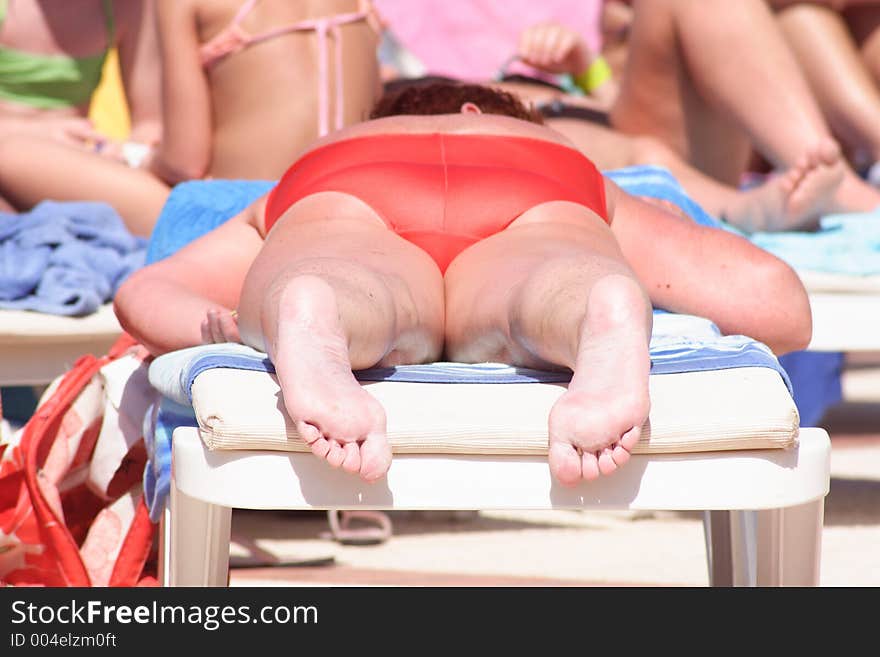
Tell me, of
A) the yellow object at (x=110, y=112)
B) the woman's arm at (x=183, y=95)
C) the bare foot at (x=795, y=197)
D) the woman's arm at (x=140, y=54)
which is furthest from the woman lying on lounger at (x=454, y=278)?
the yellow object at (x=110, y=112)

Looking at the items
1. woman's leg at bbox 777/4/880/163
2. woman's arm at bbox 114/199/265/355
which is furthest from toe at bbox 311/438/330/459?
woman's leg at bbox 777/4/880/163

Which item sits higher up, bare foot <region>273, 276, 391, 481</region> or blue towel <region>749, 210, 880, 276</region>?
bare foot <region>273, 276, 391, 481</region>

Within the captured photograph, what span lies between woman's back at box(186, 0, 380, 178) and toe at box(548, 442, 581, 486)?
214 centimetres

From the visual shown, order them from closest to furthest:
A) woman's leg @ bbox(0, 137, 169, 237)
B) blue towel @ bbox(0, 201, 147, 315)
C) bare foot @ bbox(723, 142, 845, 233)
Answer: blue towel @ bbox(0, 201, 147, 315) → bare foot @ bbox(723, 142, 845, 233) → woman's leg @ bbox(0, 137, 169, 237)

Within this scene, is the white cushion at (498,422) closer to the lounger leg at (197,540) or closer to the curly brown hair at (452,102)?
the lounger leg at (197,540)

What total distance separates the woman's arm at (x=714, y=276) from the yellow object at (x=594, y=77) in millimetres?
2470

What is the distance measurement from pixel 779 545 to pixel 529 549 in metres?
1.34

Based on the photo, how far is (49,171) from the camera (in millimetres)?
3645

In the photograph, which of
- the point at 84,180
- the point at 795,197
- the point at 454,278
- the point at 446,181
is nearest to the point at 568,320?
the point at 454,278

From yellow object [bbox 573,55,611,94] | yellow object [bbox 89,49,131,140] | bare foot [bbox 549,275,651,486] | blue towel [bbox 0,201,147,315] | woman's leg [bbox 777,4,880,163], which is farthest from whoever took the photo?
yellow object [bbox 89,49,131,140]

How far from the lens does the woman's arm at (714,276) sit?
2217 millimetres

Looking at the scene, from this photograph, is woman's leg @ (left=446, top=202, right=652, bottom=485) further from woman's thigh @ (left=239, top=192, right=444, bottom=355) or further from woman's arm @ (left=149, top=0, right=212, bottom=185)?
woman's arm @ (left=149, top=0, right=212, bottom=185)

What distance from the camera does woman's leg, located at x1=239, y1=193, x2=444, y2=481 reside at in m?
1.54
